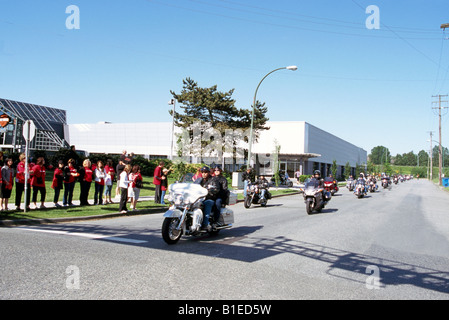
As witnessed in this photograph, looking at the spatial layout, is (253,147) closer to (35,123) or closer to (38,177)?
(35,123)

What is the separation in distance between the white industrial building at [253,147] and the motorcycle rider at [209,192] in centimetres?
4357

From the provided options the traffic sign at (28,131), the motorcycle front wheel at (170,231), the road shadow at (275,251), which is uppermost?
the traffic sign at (28,131)

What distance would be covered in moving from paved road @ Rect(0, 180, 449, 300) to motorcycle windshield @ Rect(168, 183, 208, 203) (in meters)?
1.00

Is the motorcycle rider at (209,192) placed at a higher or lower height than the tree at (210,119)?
lower

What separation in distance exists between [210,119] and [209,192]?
107 ft

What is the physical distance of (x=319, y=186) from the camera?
49.1 ft

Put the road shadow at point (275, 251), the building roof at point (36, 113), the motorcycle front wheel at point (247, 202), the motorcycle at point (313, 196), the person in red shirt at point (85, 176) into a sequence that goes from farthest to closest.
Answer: the building roof at point (36, 113) < the motorcycle front wheel at point (247, 202) < the motorcycle at point (313, 196) < the person in red shirt at point (85, 176) < the road shadow at point (275, 251)

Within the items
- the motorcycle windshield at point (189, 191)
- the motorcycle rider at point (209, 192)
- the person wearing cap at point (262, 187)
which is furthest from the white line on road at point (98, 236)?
the person wearing cap at point (262, 187)

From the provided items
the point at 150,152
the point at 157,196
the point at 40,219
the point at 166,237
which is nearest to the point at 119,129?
the point at 150,152

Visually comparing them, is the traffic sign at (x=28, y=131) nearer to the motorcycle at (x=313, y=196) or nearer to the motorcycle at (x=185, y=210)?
the motorcycle at (x=185, y=210)

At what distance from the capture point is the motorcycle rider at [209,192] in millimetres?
8234

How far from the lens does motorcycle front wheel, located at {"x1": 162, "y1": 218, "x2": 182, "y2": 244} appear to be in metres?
7.29

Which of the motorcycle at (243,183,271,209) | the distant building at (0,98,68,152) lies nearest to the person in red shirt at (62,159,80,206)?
the motorcycle at (243,183,271,209)
